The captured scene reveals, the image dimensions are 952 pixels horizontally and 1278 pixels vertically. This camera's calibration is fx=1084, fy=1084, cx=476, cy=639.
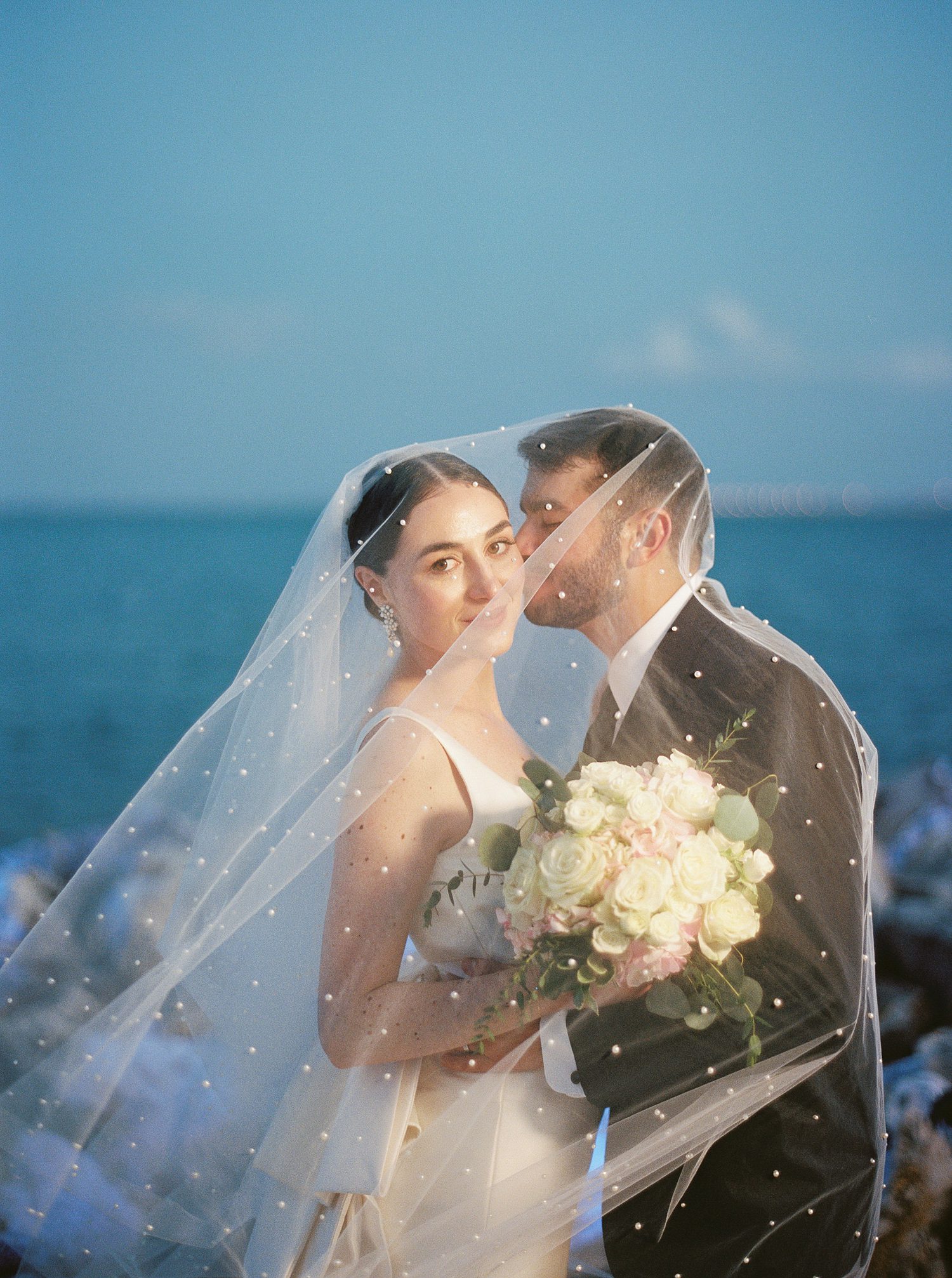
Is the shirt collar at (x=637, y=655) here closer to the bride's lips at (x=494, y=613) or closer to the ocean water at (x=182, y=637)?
the bride's lips at (x=494, y=613)

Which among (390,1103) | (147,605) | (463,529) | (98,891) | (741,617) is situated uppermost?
(463,529)

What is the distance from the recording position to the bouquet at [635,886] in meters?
1.37

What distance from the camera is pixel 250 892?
64.7 inches

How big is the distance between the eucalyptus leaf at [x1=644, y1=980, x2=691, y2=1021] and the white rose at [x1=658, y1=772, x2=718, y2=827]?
0.73ft

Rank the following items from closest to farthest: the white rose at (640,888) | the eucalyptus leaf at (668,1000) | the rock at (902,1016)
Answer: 1. the white rose at (640,888)
2. the eucalyptus leaf at (668,1000)
3. the rock at (902,1016)

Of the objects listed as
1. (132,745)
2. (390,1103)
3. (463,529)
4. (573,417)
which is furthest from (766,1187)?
(132,745)

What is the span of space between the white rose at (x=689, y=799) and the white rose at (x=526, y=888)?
7.7 inches

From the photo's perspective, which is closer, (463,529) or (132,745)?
(463,529)

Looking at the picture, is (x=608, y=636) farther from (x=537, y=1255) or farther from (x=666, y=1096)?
(x=537, y=1255)

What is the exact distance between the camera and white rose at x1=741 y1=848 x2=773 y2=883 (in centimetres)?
144

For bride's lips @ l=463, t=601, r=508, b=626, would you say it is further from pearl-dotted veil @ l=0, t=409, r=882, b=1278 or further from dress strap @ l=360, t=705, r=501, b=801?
dress strap @ l=360, t=705, r=501, b=801

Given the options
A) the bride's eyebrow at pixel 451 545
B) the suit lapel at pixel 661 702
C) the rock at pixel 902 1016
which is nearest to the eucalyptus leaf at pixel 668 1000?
the suit lapel at pixel 661 702

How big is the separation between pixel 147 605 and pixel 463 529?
1599cm

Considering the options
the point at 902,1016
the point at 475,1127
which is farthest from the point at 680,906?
the point at 902,1016
